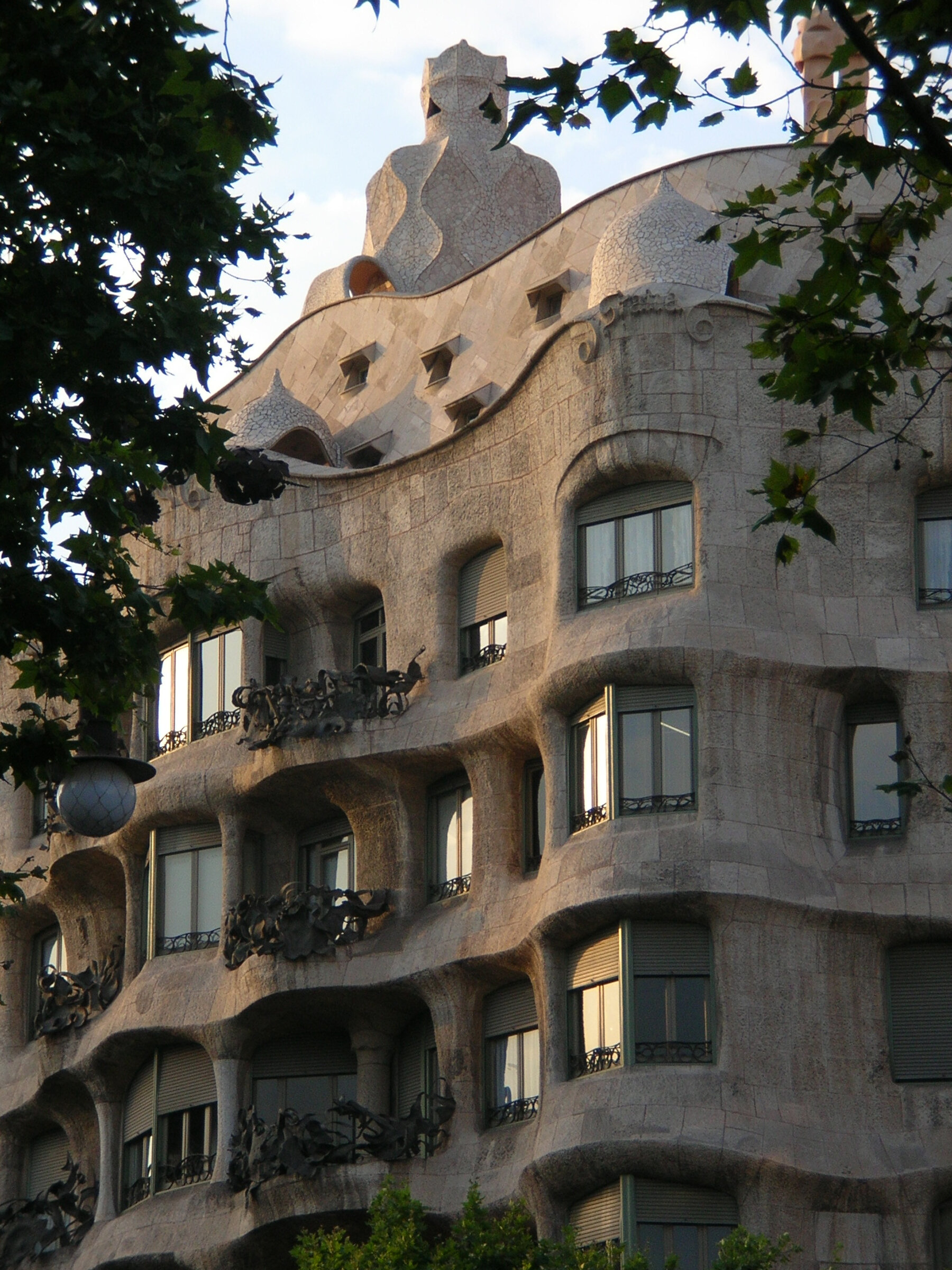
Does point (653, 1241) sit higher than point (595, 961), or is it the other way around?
point (595, 961)

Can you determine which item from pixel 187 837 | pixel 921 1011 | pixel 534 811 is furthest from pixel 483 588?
pixel 921 1011

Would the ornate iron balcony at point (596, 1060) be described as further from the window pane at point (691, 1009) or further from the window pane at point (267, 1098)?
the window pane at point (267, 1098)

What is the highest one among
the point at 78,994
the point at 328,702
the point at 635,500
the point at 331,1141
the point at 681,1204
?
the point at 635,500

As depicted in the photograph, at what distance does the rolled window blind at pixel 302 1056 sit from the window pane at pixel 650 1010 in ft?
20.9

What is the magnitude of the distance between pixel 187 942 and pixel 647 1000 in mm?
8821

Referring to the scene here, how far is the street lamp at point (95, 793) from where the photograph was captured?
17.7 m

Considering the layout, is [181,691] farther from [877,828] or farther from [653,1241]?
[653,1241]

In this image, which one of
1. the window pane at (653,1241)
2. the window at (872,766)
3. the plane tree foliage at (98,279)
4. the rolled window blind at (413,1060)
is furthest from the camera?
the rolled window blind at (413,1060)

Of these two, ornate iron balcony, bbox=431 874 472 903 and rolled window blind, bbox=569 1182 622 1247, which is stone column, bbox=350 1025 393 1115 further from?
rolled window blind, bbox=569 1182 622 1247

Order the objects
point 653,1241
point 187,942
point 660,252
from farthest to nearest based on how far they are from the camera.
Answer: point 187,942
point 660,252
point 653,1241

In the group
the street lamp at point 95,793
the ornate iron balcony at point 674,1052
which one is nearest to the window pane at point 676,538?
the ornate iron balcony at point 674,1052

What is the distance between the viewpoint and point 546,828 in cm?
3058

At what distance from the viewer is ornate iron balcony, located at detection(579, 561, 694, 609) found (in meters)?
30.1

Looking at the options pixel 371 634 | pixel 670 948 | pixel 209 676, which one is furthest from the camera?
pixel 209 676
